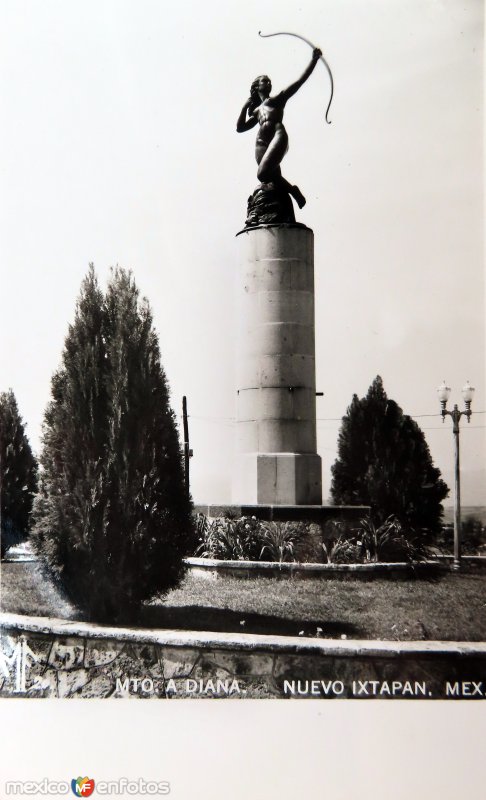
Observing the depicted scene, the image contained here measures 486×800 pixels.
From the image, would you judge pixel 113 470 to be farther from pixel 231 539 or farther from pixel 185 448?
pixel 231 539

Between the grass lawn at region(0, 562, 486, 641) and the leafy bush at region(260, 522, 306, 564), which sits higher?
the leafy bush at region(260, 522, 306, 564)

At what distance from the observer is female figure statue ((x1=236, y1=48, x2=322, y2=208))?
27.6ft

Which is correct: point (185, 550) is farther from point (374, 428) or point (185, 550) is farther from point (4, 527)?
point (374, 428)

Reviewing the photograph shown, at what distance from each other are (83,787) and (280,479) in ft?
12.5

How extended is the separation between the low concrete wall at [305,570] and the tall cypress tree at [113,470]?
1.44 metres

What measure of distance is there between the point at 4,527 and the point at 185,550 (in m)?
1.66

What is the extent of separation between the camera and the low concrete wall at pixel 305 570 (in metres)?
8.50

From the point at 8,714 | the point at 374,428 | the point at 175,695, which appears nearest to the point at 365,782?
the point at 175,695

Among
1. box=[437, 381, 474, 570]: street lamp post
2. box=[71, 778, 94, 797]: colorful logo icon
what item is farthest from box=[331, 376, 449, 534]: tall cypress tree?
box=[71, 778, 94, 797]: colorful logo icon

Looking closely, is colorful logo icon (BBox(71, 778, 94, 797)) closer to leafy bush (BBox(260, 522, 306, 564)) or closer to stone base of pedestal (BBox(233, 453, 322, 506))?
leafy bush (BBox(260, 522, 306, 564))

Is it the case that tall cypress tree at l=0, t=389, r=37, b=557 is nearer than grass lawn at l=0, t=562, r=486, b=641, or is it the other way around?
grass lawn at l=0, t=562, r=486, b=641

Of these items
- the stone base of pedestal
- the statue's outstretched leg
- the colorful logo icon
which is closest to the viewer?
the colorful logo icon

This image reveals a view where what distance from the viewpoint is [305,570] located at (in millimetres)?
8523

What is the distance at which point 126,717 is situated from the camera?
21.8 ft
